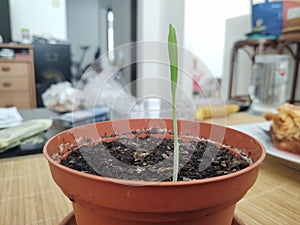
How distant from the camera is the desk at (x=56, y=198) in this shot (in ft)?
0.98

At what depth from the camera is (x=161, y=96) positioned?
0.41m

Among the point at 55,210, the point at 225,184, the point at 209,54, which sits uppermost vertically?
the point at 209,54

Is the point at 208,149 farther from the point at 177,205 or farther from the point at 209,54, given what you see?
the point at 209,54

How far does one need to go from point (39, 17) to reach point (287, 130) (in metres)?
3.27

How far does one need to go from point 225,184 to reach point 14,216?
268 mm

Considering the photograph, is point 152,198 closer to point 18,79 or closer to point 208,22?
point 208,22

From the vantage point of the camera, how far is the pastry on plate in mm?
434

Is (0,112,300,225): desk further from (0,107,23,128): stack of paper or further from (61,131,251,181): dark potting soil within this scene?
(0,107,23,128): stack of paper

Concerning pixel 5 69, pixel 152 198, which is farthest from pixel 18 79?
pixel 152 198

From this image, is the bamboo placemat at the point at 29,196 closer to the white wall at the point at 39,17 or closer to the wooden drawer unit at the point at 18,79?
the wooden drawer unit at the point at 18,79

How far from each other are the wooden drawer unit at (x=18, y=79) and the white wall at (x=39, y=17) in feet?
1.82

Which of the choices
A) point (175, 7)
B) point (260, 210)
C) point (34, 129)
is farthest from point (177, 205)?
point (175, 7)

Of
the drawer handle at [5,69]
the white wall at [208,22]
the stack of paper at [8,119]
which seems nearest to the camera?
the stack of paper at [8,119]

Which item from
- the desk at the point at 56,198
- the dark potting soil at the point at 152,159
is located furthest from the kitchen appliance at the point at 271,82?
the dark potting soil at the point at 152,159
